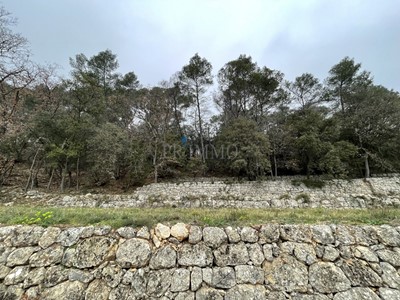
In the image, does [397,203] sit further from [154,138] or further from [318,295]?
[154,138]

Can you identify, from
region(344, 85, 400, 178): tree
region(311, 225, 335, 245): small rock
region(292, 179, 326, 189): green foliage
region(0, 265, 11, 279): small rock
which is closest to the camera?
region(0, 265, 11, 279): small rock

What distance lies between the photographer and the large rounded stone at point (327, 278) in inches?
123

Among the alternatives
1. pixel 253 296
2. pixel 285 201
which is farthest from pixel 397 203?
pixel 253 296

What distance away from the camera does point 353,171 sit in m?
14.0

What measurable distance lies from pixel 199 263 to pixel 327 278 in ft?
7.38

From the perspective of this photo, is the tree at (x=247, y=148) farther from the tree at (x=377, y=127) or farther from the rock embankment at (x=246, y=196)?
the tree at (x=377, y=127)

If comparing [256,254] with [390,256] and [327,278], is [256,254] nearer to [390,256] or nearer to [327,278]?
[327,278]

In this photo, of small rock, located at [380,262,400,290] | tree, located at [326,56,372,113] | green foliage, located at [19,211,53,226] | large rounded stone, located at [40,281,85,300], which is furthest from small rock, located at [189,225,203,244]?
tree, located at [326,56,372,113]

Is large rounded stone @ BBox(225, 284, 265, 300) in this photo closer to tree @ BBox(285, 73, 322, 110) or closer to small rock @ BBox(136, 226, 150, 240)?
small rock @ BBox(136, 226, 150, 240)

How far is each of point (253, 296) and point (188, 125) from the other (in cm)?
1748

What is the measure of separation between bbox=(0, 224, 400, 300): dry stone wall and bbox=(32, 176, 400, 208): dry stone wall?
26.2 feet

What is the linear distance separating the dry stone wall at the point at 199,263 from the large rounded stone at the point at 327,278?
0.01 metres

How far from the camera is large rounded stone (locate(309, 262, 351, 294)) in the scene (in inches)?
123

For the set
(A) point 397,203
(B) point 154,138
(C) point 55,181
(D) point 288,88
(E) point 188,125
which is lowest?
(A) point 397,203
